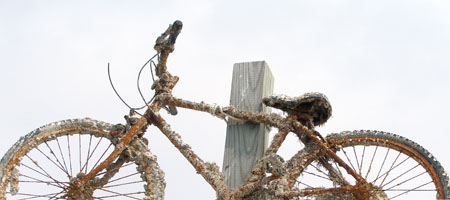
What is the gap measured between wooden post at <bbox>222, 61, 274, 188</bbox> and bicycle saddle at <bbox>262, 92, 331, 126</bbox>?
11cm

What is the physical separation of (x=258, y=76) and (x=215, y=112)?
0.34 m

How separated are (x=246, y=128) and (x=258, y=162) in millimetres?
315

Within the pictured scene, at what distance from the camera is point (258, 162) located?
4121 mm

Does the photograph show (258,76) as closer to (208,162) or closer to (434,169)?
(208,162)

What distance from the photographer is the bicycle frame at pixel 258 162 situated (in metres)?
4.07

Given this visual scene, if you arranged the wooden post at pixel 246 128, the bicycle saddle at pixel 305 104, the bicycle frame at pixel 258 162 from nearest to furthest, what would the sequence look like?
the bicycle frame at pixel 258 162 < the wooden post at pixel 246 128 < the bicycle saddle at pixel 305 104

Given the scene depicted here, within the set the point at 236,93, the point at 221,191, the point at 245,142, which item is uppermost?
the point at 236,93

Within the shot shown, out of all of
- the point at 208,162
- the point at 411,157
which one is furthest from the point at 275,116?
the point at 411,157

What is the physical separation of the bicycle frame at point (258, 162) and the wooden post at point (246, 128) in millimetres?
58

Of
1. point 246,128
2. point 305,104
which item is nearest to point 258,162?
point 246,128

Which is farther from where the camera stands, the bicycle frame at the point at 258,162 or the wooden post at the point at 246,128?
the wooden post at the point at 246,128

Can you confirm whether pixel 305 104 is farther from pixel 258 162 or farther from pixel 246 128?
pixel 258 162

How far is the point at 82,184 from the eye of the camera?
4.33 meters

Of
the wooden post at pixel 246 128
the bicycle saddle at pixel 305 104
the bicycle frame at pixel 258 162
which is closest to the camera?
the bicycle frame at pixel 258 162
